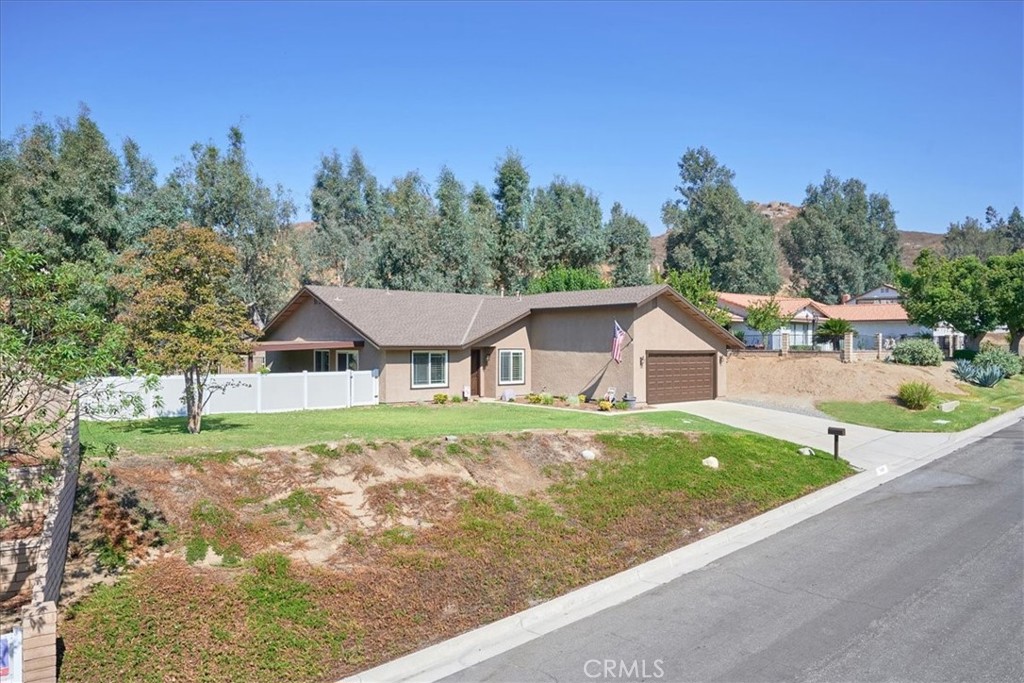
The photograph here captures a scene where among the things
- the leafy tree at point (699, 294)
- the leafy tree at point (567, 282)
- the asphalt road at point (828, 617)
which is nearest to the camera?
the asphalt road at point (828, 617)

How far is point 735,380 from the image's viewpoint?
34.0m

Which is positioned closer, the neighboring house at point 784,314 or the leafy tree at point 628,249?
the neighboring house at point 784,314

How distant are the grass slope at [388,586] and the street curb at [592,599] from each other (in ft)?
0.81

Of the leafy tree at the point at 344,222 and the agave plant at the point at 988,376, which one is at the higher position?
the leafy tree at the point at 344,222

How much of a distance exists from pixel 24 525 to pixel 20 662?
3.20 metres

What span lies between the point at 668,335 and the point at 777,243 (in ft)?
279

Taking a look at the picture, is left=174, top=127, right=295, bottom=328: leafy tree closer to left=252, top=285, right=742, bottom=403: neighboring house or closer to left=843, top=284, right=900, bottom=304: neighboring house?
left=252, top=285, right=742, bottom=403: neighboring house

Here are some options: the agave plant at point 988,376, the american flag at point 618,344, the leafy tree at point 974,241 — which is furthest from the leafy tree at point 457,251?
the leafy tree at point 974,241

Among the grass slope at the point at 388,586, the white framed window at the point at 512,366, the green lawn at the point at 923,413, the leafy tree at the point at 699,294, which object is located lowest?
the grass slope at the point at 388,586

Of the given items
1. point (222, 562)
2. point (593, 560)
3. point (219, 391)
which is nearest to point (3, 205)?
point (219, 391)

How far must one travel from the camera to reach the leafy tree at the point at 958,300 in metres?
44.2

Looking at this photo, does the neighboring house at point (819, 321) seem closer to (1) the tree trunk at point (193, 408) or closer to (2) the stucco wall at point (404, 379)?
(2) the stucco wall at point (404, 379)

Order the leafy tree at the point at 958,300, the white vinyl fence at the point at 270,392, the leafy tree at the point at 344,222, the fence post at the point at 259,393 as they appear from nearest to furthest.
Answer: the white vinyl fence at the point at 270,392 → the fence post at the point at 259,393 → the leafy tree at the point at 958,300 → the leafy tree at the point at 344,222

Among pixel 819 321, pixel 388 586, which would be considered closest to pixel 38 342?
pixel 388 586
